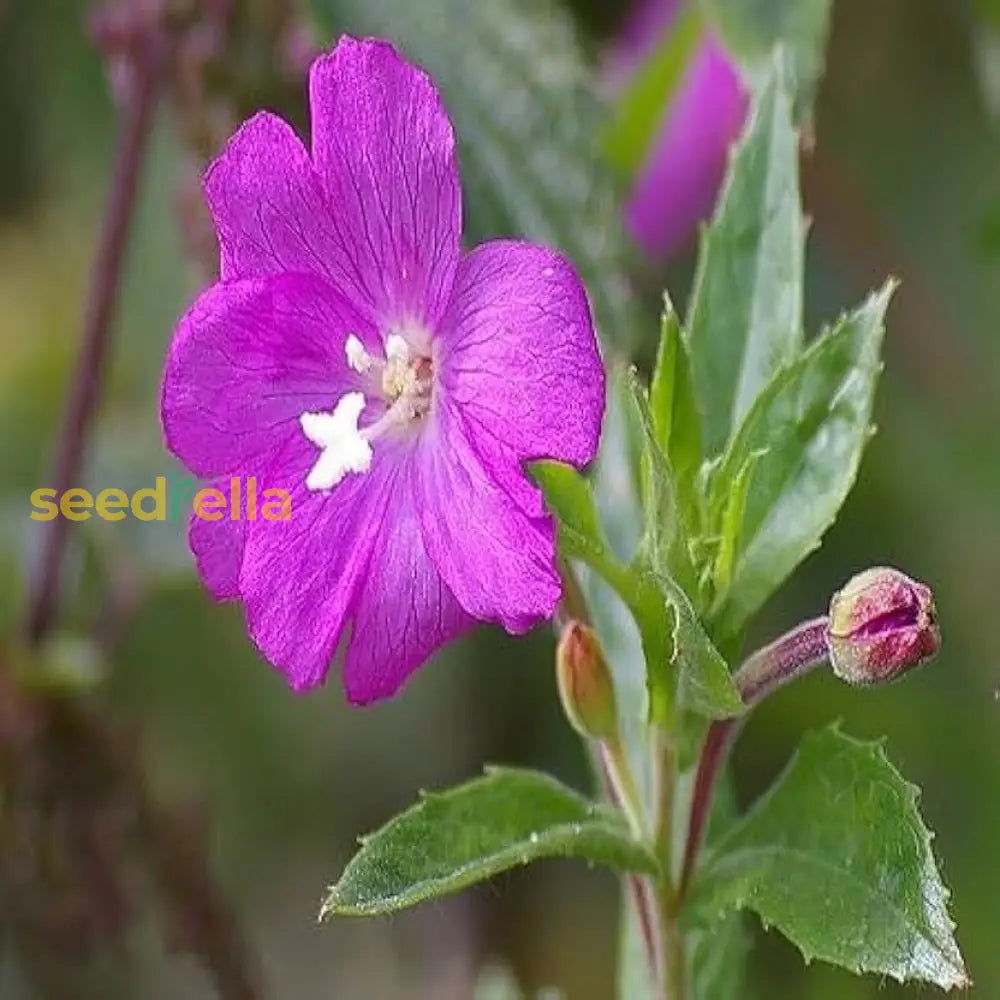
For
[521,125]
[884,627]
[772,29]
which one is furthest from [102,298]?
[884,627]

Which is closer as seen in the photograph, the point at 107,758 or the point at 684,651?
the point at 684,651

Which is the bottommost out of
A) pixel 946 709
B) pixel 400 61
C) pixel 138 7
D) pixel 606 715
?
pixel 946 709

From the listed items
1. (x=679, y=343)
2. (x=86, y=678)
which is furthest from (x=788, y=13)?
(x=86, y=678)

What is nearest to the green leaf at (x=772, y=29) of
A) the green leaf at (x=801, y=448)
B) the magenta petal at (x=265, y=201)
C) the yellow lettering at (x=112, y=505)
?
the green leaf at (x=801, y=448)

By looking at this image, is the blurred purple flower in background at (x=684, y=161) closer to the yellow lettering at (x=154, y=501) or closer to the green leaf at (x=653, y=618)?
the yellow lettering at (x=154, y=501)

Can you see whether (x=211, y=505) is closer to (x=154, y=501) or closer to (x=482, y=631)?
(x=154, y=501)

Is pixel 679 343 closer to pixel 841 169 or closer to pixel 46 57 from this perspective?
pixel 841 169
